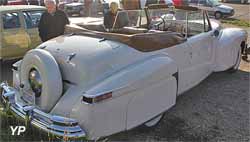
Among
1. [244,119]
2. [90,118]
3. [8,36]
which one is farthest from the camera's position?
[8,36]

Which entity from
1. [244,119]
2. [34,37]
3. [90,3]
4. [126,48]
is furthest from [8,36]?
[90,3]

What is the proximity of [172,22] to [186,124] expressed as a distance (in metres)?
Answer: 1.98

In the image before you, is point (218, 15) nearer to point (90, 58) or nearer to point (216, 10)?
point (216, 10)

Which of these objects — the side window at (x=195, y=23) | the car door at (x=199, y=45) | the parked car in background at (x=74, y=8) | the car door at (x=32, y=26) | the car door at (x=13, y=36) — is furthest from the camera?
the parked car in background at (x=74, y=8)

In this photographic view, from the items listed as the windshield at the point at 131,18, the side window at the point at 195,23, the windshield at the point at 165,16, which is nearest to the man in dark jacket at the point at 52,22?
the windshield at the point at 131,18

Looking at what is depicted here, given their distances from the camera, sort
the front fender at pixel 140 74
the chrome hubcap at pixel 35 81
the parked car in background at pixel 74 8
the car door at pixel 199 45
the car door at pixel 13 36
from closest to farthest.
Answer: the front fender at pixel 140 74 → the chrome hubcap at pixel 35 81 → the car door at pixel 199 45 → the car door at pixel 13 36 → the parked car in background at pixel 74 8

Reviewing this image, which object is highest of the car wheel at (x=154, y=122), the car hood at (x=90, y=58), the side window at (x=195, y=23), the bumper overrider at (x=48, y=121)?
the side window at (x=195, y=23)

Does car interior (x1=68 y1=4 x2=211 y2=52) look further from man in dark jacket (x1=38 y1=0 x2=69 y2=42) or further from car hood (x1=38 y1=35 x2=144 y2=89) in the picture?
car hood (x1=38 y1=35 x2=144 y2=89)

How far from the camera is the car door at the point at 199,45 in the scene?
4.84 metres

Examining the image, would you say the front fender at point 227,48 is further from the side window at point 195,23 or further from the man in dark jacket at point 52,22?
the man in dark jacket at point 52,22

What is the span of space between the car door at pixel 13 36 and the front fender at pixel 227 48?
4038mm

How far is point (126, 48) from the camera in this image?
3.68 m

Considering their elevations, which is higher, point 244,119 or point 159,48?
point 159,48

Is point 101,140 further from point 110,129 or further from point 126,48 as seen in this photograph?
point 126,48
